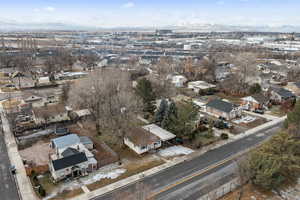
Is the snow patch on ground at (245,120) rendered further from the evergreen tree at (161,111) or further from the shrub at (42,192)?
the shrub at (42,192)

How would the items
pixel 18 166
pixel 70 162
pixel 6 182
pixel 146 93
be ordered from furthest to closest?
pixel 146 93 < pixel 18 166 < pixel 70 162 < pixel 6 182

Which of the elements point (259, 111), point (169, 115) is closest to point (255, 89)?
point (259, 111)

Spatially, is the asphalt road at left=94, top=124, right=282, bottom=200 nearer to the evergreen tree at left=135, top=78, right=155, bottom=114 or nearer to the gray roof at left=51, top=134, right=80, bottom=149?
the gray roof at left=51, top=134, right=80, bottom=149

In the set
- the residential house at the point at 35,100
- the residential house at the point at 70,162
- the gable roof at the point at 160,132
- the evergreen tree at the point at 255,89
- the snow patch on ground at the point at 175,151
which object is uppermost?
the evergreen tree at the point at 255,89

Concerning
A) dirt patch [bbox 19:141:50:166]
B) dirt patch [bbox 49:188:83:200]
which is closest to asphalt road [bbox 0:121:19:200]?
dirt patch [bbox 19:141:50:166]

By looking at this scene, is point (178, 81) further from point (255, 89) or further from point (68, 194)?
point (68, 194)

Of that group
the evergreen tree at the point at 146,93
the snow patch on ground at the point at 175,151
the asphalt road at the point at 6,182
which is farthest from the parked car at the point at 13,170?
the evergreen tree at the point at 146,93
